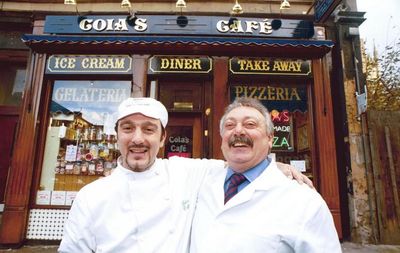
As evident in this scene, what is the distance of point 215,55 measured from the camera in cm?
689

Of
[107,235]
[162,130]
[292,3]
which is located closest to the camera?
[107,235]

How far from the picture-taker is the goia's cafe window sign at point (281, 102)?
22.6 ft

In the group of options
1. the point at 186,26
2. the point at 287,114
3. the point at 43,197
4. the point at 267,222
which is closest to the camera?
the point at 267,222

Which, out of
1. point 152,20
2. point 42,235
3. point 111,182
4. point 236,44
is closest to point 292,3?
point 236,44

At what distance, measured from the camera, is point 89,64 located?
687 cm

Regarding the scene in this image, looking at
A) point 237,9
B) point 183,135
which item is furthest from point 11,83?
point 237,9

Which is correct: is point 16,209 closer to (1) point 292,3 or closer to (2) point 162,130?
(2) point 162,130

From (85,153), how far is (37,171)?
107 centimetres

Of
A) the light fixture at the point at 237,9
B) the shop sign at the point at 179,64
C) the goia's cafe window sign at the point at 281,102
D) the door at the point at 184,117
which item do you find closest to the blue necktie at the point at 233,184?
the door at the point at 184,117

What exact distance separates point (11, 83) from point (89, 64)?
2565 millimetres

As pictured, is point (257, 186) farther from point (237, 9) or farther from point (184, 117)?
point (237, 9)

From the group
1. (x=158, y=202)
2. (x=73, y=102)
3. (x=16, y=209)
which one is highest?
(x=73, y=102)

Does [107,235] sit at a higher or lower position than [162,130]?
lower

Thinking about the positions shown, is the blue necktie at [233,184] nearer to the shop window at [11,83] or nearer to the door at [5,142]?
the door at [5,142]
